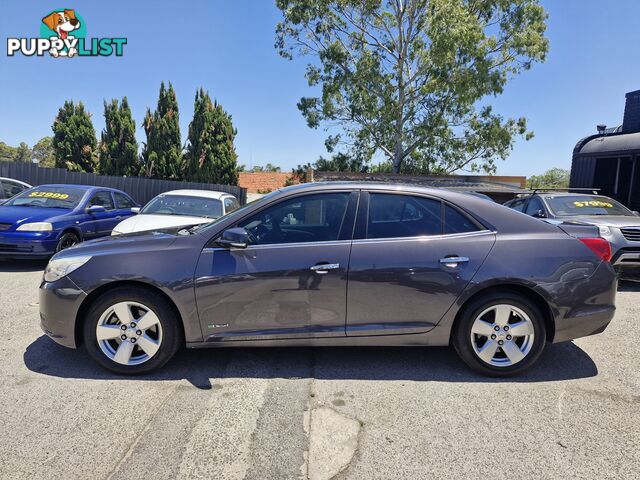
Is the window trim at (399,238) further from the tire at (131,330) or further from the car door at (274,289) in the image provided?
the tire at (131,330)

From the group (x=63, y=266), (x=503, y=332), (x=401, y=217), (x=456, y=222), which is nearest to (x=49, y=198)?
(x=63, y=266)

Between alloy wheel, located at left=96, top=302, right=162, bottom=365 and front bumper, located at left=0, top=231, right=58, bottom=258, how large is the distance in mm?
4730

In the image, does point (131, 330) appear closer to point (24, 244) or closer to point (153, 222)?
point (153, 222)

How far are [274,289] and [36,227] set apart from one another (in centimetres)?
585

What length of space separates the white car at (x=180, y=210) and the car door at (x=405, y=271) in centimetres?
458

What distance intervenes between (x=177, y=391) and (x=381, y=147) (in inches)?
812

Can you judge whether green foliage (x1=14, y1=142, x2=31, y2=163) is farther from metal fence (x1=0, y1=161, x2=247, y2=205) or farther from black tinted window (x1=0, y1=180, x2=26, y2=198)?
black tinted window (x1=0, y1=180, x2=26, y2=198)

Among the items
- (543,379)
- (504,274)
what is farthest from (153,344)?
(543,379)

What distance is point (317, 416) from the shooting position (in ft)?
9.81

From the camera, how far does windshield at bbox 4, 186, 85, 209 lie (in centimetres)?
820

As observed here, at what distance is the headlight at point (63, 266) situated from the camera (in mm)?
3488

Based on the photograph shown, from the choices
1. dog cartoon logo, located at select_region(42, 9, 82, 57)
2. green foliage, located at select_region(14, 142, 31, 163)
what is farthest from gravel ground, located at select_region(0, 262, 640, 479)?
green foliage, located at select_region(14, 142, 31, 163)

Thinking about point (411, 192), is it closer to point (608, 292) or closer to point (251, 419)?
point (608, 292)

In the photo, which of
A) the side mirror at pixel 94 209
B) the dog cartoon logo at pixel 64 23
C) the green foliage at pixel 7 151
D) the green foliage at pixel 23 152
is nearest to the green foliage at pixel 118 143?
the dog cartoon logo at pixel 64 23
